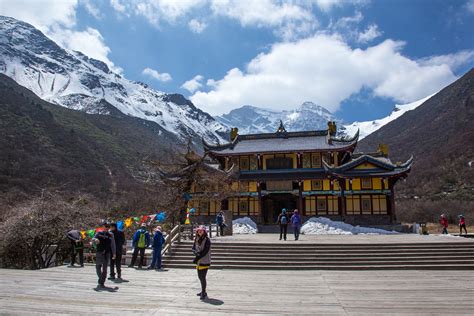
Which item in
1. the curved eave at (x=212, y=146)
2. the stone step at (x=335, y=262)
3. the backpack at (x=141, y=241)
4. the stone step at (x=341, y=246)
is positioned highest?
the curved eave at (x=212, y=146)

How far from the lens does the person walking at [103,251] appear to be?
34.5 feet

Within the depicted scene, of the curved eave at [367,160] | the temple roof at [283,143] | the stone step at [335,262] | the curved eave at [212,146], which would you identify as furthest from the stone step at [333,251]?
the curved eave at [212,146]

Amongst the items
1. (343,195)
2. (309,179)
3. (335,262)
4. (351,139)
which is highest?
(351,139)

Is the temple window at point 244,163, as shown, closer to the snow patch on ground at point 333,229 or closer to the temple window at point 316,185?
the temple window at point 316,185

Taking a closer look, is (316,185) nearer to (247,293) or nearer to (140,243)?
(140,243)

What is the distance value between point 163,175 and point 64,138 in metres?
67.3

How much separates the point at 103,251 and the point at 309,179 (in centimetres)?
2470

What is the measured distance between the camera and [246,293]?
9898 millimetres

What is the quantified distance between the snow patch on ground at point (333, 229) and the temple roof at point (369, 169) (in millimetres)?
4467

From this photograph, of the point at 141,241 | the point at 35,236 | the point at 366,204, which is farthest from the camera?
the point at 366,204

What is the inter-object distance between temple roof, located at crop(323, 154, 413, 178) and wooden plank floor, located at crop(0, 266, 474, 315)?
17836 mm

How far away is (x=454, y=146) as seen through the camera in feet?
281

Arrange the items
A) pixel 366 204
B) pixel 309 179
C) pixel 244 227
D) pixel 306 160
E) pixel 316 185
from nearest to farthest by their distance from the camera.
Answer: pixel 244 227, pixel 366 204, pixel 309 179, pixel 316 185, pixel 306 160

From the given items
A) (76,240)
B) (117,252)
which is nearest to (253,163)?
(76,240)
